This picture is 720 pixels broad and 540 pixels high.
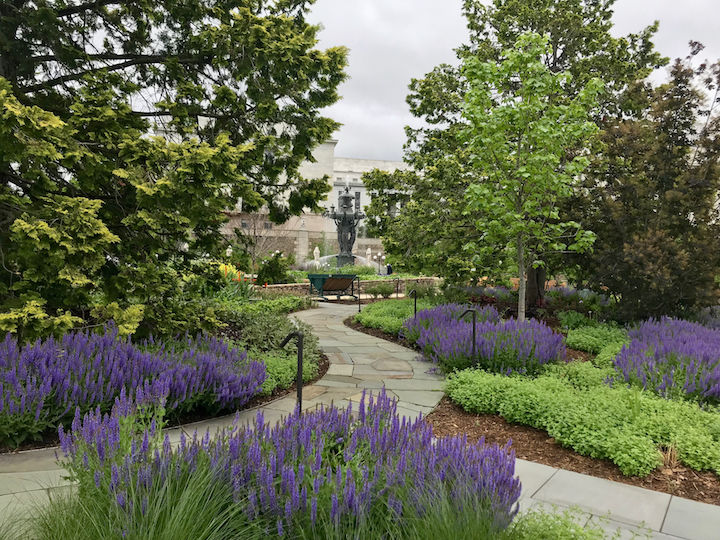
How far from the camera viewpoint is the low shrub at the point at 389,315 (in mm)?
9096

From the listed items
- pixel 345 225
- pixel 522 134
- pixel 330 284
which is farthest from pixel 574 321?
pixel 345 225

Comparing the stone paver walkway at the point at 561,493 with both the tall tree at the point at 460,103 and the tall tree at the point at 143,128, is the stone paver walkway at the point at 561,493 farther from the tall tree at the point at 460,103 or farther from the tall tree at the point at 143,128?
the tall tree at the point at 460,103

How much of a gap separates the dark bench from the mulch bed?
416 inches

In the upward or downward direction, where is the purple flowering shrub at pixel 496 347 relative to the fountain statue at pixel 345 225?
downward

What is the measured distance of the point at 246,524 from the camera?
2.04 m

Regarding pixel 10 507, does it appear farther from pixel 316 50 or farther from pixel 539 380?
pixel 316 50

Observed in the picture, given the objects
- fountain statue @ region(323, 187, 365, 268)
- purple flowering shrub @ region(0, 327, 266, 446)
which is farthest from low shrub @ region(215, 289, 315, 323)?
fountain statue @ region(323, 187, 365, 268)

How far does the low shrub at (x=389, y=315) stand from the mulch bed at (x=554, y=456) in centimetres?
406

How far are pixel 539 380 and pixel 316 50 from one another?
14.8 ft

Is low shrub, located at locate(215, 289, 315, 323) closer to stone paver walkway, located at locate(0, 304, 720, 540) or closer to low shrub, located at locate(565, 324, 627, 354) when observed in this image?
stone paver walkway, located at locate(0, 304, 720, 540)

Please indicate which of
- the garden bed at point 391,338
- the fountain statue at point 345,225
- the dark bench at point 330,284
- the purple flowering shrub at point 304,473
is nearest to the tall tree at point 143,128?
the purple flowering shrub at point 304,473

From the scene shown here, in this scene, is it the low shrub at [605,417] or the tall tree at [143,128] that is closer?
the low shrub at [605,417]

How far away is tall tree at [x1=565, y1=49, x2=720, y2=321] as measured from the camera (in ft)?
25.9

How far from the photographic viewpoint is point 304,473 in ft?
6.61
